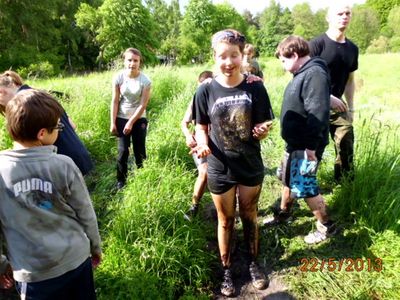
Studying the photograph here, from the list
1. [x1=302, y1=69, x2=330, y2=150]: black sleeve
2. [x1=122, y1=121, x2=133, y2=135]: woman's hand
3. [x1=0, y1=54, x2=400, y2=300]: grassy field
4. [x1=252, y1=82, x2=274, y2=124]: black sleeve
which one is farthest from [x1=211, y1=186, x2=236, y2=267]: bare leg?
[x1=122, y1=121, x2=133, y2=135]: woman's hand

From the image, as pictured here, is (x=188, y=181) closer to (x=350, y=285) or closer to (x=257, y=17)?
(x=350, y=285)

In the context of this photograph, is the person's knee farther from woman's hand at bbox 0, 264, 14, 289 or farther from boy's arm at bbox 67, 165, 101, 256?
woman's hand at bbox 0, 264, 14, 289

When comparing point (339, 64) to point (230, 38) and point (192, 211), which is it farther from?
point (192, 211)

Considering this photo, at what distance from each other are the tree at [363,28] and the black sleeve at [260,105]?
59.1 meters

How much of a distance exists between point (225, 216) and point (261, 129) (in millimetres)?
779

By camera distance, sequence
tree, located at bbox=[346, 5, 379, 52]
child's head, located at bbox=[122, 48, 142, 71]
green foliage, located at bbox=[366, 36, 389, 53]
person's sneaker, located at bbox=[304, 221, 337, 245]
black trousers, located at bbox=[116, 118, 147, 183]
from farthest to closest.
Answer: tree, located at bbox=[346, 5, 379, 52] < green foliage, located at bbox=[366, 36, 389, 53] < black trousers, located at bbox=[116, 118, 147, 183] < child's head, located at bbox=[122, 48, 142, 71] < person's sneaker, located at bbox=[304, 221, 337, 245]

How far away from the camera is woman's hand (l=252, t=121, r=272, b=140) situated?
7.21 feet

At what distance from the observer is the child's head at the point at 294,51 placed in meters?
2.70

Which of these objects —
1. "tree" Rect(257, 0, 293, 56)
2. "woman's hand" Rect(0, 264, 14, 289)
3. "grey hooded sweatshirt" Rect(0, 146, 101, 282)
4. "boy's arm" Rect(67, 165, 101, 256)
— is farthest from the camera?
"tree" Rect(257, 0, 293, 56)

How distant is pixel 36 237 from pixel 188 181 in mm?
2407

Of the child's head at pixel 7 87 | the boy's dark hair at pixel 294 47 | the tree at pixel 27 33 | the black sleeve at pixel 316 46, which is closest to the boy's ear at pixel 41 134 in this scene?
the child's head at pixel 7 87

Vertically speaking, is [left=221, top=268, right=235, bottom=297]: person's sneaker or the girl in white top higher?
the girl in white top

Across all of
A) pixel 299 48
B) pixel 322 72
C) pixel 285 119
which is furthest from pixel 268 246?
pixel 299 48

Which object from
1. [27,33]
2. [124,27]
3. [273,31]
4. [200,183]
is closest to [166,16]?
[273,31]
